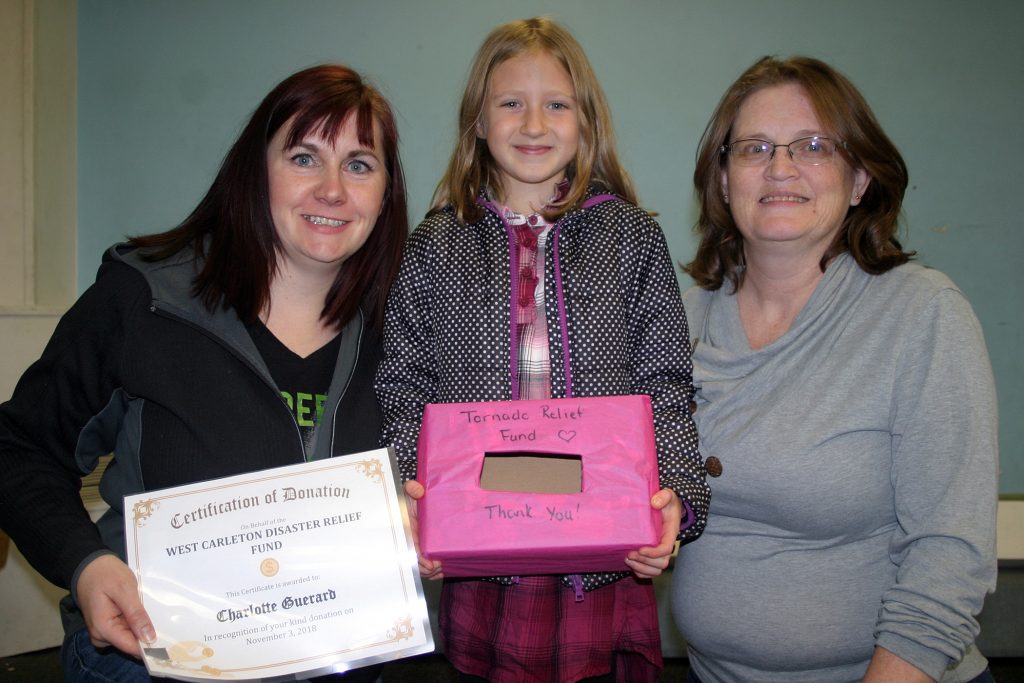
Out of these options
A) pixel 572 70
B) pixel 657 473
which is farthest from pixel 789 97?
pixel 657 473

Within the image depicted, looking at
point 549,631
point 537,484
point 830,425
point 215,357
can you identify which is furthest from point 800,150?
point 215,357

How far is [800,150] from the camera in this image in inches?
61.3

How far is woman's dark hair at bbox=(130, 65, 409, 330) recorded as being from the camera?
4.73 feet

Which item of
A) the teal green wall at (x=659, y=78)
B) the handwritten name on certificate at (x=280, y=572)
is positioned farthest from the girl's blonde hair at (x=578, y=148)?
the teal green wall at (x=659, y=78)

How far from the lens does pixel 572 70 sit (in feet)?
5.47

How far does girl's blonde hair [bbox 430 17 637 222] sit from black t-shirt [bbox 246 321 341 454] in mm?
444

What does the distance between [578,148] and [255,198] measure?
27.5 inches

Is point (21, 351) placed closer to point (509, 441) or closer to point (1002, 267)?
point (509, 441)

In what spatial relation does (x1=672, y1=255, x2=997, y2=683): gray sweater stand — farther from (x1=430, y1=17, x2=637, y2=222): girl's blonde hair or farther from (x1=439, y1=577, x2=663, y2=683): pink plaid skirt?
(x1=430, y1=17, x2=637, y2=222): girl's blonde hair

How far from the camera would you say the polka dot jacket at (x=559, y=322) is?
1.47 m

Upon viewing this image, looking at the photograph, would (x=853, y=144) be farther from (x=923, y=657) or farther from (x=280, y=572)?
(x=280, y=572)

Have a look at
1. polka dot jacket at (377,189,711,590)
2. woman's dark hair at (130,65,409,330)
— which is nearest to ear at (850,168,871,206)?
polka dot jacket at (377,189,711,590)

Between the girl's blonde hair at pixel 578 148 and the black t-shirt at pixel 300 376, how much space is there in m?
0.44

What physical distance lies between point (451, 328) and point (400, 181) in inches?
13.8
